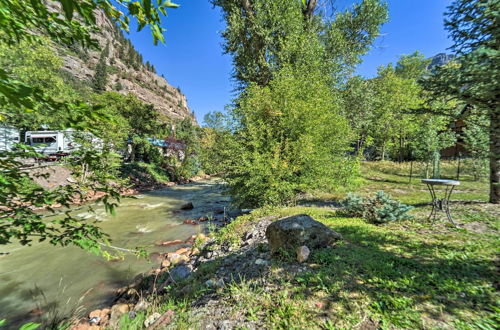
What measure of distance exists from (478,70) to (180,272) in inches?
235

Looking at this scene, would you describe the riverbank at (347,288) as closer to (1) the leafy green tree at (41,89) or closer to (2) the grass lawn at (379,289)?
(2) the grass lawn at (379,289)

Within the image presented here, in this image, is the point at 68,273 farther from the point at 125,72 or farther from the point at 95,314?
the point at 125,72

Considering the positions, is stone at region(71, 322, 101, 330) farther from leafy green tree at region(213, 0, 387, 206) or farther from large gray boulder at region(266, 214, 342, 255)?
leafy green tree at region(213, 0, 387, 206)

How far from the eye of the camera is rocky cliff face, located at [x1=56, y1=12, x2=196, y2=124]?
234ft

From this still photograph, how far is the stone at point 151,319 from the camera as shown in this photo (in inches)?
107

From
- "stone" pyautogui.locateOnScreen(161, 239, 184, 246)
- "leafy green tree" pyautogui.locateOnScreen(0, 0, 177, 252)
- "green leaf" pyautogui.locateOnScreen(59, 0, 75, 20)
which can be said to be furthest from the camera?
"stone" pyautogui.locateOnScreen(161, 239, 184, 246)

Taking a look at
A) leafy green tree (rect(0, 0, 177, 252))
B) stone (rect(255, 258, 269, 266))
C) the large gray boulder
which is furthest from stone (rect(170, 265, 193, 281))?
leafy green tree (rect(0, 0, 177, 252))

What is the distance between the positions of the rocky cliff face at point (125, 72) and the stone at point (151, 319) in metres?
80.1

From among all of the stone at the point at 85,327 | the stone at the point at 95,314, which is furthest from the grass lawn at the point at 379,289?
the stone at the point at 95,314

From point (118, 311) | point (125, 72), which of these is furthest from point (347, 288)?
point (125, 72)

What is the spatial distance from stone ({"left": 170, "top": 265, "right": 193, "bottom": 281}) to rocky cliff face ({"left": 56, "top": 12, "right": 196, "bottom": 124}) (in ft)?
257

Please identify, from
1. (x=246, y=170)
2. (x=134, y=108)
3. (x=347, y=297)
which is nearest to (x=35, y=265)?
(x=246, y=170)

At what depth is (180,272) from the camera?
4633 millimetres

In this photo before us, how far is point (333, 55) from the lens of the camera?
1280 centimetres
